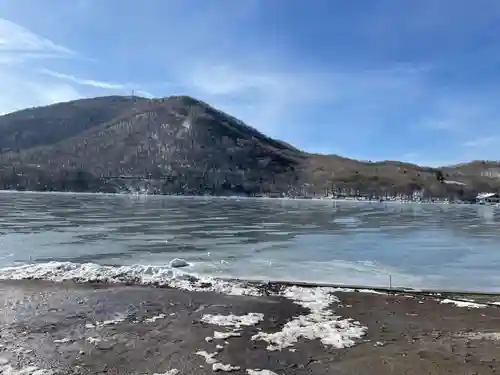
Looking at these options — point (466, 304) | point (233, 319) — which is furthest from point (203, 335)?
point (466, 304)

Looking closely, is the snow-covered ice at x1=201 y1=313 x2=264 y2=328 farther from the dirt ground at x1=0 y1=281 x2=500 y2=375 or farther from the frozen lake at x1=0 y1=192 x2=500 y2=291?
the frozen lake at x1=0 y1=192 x2=500 y2=291

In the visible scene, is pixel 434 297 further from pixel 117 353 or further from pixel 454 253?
pixel 454 253

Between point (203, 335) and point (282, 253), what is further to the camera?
point (282, 253)

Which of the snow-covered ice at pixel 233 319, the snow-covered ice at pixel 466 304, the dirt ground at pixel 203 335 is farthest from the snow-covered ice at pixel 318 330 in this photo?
the snow-covered ice at pixel 466 304

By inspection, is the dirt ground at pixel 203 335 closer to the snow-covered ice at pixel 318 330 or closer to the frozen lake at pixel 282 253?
the snow-covered ice at pixel 318 330

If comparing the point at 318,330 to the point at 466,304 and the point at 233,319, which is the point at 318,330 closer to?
the point at 233,319

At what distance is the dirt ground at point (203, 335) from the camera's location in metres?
7.00

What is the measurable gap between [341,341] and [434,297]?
515 cm

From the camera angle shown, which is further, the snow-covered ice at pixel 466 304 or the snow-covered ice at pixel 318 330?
the snow-covered ice at pixel 466 304

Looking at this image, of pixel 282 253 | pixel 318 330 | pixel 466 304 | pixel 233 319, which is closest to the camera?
pixel 318 330

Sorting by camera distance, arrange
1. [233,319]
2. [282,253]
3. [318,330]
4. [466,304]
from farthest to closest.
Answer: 1. [282,253]
2. [466,304]
3. [233,319]
4. [318,330]

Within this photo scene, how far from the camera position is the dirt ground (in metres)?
7.00

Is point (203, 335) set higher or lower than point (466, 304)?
lower

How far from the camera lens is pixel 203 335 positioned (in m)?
8.48
